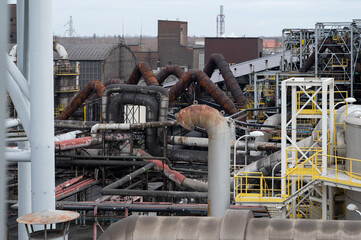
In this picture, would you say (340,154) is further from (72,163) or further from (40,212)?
(72,163)

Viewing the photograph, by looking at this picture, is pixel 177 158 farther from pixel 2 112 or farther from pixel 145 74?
pixel 2 112

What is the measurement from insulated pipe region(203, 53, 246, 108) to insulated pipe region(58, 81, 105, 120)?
1004 centimetres

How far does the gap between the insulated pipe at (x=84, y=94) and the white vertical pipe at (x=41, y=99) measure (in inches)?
1109

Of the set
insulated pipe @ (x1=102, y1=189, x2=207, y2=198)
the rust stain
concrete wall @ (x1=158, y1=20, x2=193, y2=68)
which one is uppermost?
concrete wall @ (x1=158, y1=20, x2=193, y2=68)

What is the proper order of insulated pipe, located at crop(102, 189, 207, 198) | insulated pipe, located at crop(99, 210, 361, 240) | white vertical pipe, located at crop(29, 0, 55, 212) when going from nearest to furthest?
white vertical pipe, located at crop(29, 0, 55, 212)
insulated pipe, located at crop(99, 210, 361, 240)
insulated pipe, located at crop(102, 189, 207, 198)

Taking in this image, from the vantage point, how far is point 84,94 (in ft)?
126

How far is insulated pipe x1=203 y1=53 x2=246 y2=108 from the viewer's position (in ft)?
131

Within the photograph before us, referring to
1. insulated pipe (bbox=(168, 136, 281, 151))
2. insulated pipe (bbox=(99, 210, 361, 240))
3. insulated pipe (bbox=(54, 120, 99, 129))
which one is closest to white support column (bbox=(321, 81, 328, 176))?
insulated pipe (bbox=(99, 210, 361, 240))

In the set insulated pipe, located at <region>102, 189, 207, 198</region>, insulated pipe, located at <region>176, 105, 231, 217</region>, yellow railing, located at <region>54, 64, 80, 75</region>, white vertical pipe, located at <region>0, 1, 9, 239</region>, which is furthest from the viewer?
yellow railing, located at <region>54, 64, 80, 75</region>

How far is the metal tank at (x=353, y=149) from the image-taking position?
579 inches

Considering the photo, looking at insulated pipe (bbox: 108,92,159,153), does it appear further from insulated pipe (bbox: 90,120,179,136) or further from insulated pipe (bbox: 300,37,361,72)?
insulated pipe (bbox: 300,37,361,72)

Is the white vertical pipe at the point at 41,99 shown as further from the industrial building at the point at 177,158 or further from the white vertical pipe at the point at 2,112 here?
the white vertical pipe at the point at 2,112

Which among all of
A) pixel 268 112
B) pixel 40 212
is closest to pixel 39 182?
pixel 40 212

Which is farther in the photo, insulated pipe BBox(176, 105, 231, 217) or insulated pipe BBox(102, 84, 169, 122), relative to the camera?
insulated pipe BBox(102, 84, 169, 122)
